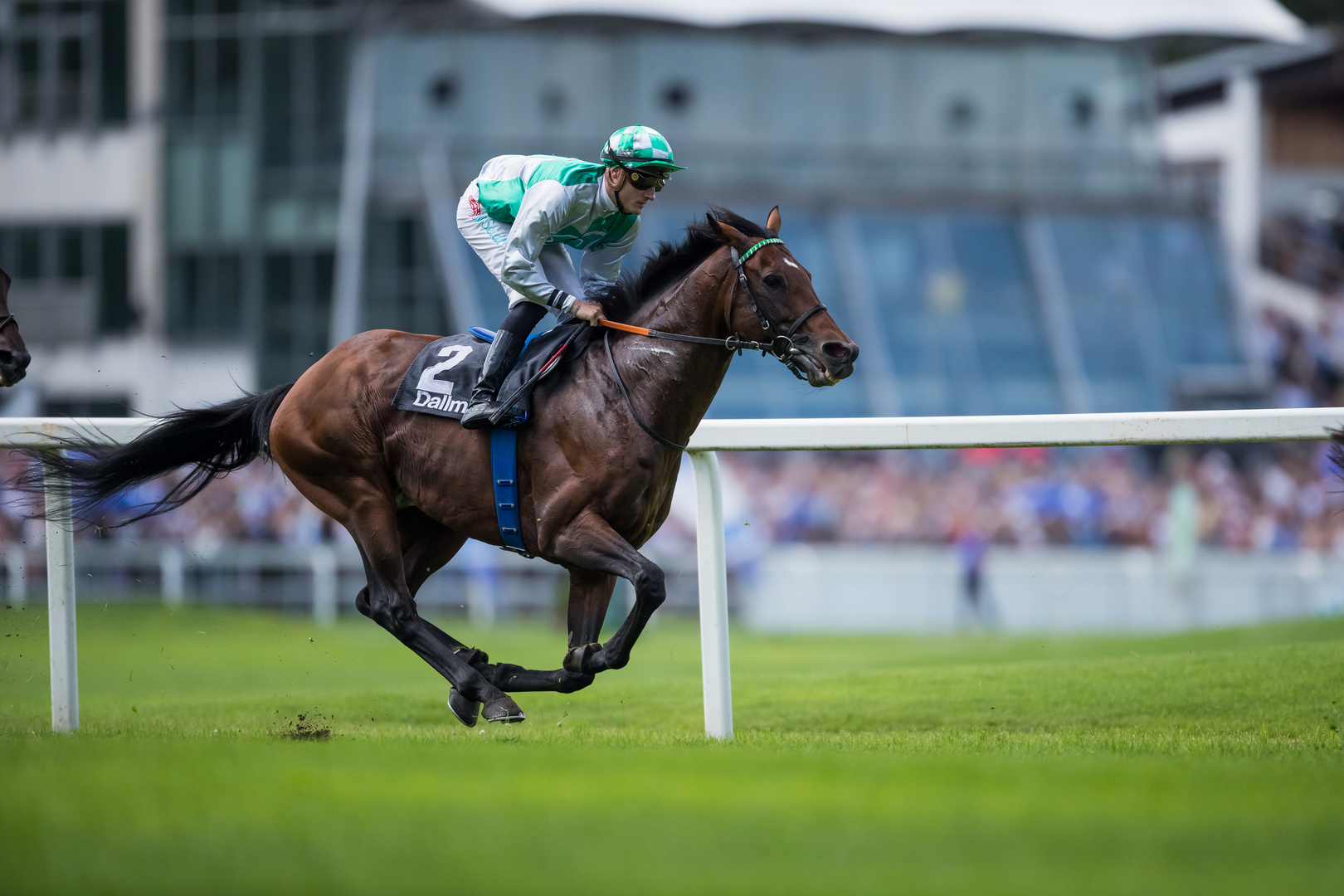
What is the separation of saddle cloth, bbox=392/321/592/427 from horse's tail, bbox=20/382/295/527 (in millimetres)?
826

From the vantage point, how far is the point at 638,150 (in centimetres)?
549

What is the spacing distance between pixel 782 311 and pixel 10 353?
3.47 meters

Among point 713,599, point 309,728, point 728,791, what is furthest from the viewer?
point 309,728

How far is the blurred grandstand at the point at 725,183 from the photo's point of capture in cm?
2506

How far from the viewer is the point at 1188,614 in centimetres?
1552

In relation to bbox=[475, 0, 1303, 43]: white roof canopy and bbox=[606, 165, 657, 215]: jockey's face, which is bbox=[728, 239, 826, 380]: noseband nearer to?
bbox=[606, 165, 657, 215]: jockey's face

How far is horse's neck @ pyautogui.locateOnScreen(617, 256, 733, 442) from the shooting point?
5555 mm

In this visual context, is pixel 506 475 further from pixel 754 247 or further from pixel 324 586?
pixel 324 586

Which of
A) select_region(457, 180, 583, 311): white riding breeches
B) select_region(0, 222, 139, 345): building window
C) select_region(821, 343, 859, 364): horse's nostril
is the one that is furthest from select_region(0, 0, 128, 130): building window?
select_region(821, 343, 859, 364): horse's nostril

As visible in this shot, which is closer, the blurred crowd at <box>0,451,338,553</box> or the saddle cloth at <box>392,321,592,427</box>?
the saddle cloth at <box>392,321,592,427</box>

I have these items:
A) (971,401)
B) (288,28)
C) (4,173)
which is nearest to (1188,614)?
(971,401)

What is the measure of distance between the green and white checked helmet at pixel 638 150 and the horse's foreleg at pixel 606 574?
129cm

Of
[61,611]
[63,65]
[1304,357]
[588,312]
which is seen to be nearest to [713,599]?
[588,312]

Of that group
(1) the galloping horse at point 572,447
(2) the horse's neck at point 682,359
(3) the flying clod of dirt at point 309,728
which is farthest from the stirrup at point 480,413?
(3) the flying clod of dirt at point 309,728
